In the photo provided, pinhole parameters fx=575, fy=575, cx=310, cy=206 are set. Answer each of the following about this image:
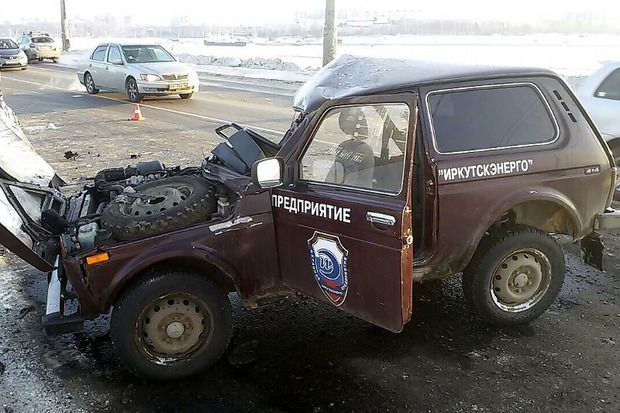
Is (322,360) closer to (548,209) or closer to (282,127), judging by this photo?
(548,209)

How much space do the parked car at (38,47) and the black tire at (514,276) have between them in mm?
34580

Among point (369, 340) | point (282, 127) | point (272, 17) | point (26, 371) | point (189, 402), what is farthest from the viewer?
point (272, 17)

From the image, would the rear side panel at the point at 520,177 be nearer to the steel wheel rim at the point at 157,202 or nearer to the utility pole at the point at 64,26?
the steel wheel rim at the point at 157,202

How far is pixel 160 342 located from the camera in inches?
147

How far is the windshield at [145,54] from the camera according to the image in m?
17.5

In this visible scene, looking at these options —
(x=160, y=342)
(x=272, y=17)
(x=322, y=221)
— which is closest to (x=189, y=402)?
(x=160, y=342)

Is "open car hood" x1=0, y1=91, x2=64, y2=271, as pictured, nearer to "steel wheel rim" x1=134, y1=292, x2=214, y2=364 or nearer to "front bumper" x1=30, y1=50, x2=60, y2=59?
"steel wheel rim" x1=134, y1=292, x2=214, y2=364

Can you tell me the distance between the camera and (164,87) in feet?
53.7

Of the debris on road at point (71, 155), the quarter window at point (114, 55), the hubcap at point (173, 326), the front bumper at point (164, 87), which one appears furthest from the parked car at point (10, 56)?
the hubcap at point (173, 326)

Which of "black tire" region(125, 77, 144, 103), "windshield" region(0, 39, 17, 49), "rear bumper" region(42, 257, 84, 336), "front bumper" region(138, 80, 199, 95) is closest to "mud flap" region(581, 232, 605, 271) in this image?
"rear bumper" region(42, 257, 84, 336)

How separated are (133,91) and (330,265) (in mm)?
14910

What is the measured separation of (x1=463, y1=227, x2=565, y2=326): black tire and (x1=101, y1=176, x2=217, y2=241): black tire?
1.96m

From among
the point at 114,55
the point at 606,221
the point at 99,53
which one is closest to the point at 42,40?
the point at 99,53

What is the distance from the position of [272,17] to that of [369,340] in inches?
5380
